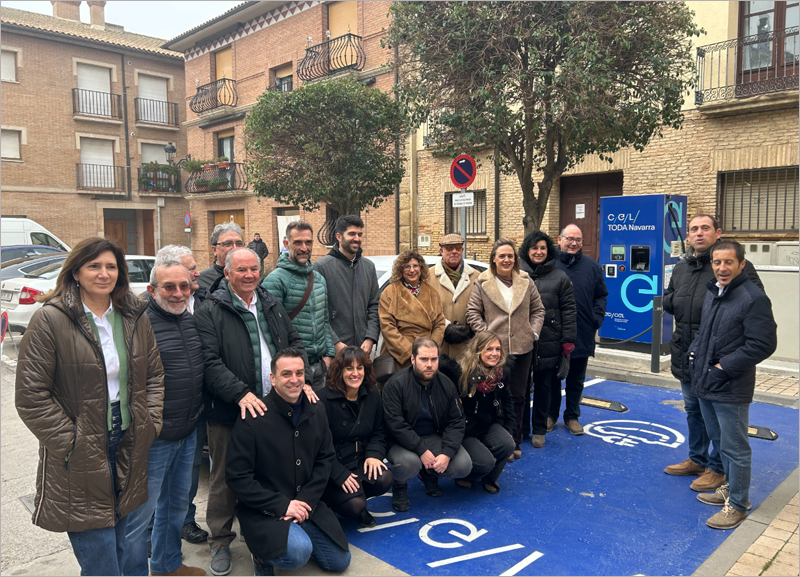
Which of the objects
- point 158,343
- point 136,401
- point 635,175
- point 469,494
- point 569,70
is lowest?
point 469,494

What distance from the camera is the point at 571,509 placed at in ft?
14.2

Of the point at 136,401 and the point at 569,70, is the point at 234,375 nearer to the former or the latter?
the point at 136,401

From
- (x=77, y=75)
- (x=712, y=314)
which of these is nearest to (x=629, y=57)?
(x=712, y=314)

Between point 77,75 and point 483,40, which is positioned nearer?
point 483,40

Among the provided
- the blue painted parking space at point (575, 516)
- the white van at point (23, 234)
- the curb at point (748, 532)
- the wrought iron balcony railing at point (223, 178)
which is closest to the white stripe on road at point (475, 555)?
the blue painted parking space at point (575, 516)

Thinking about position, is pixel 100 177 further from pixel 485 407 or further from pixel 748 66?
pixel 485 407

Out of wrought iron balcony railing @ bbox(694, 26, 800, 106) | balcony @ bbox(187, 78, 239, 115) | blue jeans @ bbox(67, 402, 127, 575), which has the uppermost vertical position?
balcony @ bbox(187, 78, 239, 115)

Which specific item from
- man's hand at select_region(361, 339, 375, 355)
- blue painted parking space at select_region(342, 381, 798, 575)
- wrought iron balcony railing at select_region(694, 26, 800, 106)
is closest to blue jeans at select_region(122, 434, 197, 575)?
blue painted parking space at select_region(342, 381, 798, 575)

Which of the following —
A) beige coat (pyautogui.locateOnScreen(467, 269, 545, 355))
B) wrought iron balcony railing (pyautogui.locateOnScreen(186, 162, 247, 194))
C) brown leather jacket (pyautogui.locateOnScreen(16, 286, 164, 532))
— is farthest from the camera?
wrought iron balcony railing (pyautogui.locateOnScreen(186, 162, 247, 194))

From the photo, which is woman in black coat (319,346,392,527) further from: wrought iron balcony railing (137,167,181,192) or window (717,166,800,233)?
wrought iron balcony railing (137,167,181,192)

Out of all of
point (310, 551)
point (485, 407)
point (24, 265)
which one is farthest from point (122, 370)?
point (24, 265)

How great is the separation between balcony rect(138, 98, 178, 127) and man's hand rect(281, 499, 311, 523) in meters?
29.5

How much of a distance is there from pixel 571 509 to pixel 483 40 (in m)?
7.34

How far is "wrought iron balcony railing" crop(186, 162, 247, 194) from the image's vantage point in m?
23.8
